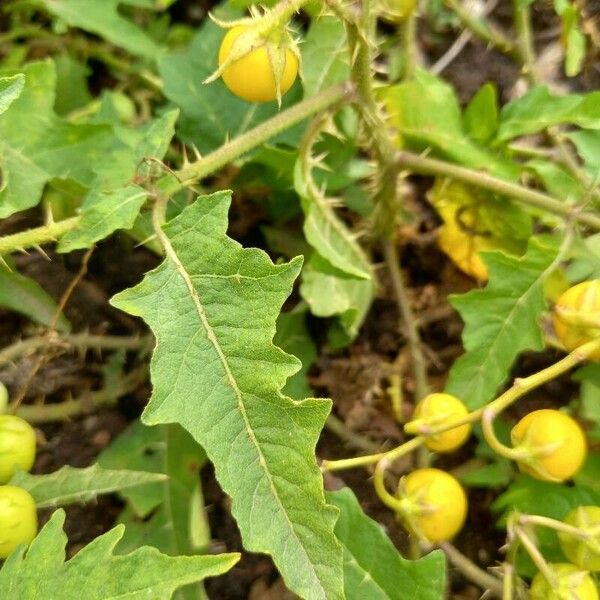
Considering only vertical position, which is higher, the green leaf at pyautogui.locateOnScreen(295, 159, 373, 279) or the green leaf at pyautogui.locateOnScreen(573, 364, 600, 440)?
the green leaf at pyautogui.locateOnScreen(295, 159, 373, 279)

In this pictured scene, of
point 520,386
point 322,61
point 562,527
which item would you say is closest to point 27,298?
point 322,61

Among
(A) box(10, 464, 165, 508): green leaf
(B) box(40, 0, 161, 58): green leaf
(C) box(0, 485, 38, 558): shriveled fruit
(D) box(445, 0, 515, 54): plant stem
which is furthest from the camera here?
(D) box(445, 0, 515, 54): plant stem

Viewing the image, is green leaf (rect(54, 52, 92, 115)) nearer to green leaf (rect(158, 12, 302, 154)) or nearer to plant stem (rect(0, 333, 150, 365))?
green leaf (rect(158, 12, 302, 154))

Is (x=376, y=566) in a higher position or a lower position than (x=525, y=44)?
lower

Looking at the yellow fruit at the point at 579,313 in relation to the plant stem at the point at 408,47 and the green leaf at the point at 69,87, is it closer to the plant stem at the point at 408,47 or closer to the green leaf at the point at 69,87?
the plant stem at the point at 408,47

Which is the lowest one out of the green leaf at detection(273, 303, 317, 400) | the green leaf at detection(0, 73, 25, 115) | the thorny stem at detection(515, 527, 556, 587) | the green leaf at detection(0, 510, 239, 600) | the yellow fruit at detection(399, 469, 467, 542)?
the green leaf at detection(273, 303, 317, 400)

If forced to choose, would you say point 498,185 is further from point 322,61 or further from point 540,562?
point 540,562

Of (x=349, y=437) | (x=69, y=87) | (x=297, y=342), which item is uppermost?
(x=69, y=87)

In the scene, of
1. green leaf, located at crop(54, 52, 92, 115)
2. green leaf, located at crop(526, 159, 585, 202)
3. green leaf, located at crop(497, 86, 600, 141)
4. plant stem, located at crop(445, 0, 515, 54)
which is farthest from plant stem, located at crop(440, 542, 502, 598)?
green leaf, located at crop(54, 52, 92, 115)
